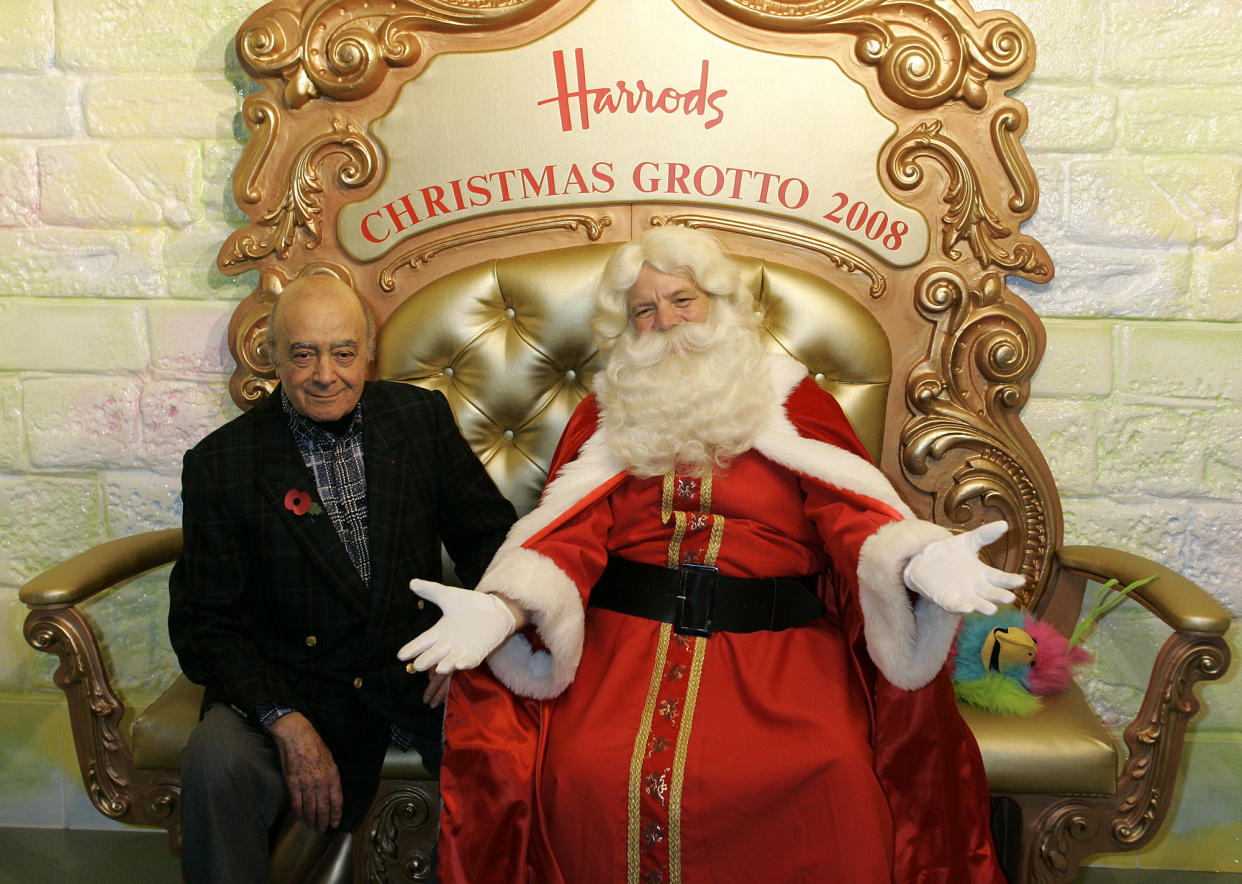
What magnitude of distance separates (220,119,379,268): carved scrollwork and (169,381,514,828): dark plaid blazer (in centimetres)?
67

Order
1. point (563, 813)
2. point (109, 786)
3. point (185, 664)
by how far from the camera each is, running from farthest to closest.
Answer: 1. point (109, 786)
2. point (185, 664)
3. point (563, 813)

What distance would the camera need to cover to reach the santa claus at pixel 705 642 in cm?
185

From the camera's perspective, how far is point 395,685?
223 cm

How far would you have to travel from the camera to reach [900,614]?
1.92 meters

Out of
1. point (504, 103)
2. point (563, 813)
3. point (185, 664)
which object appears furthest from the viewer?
point (504, 103)

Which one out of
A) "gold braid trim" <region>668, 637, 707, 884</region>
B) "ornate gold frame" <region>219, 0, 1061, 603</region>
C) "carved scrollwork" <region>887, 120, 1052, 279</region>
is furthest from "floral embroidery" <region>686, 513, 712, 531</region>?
"carved scrollwork" <region>887, 120, 1052, 279</region>

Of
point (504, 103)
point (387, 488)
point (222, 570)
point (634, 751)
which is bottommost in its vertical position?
point (634, 751)

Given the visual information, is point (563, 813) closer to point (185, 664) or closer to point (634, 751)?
point (634, 751)

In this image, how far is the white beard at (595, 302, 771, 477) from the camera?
2.26m

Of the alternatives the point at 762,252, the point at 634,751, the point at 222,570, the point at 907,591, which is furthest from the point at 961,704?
the point at 222,570

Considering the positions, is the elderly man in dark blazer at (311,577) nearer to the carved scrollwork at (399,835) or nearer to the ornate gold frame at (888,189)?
the carved scrollwork at (399,835)

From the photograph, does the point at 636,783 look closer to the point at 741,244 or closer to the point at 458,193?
the point at 741,244

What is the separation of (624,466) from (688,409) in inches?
7.8

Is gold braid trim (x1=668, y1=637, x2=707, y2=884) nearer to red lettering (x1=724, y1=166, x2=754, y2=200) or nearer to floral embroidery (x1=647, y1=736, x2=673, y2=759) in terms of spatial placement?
floral embroidery (x1=647, y1=736, x2=673, y2=759)
